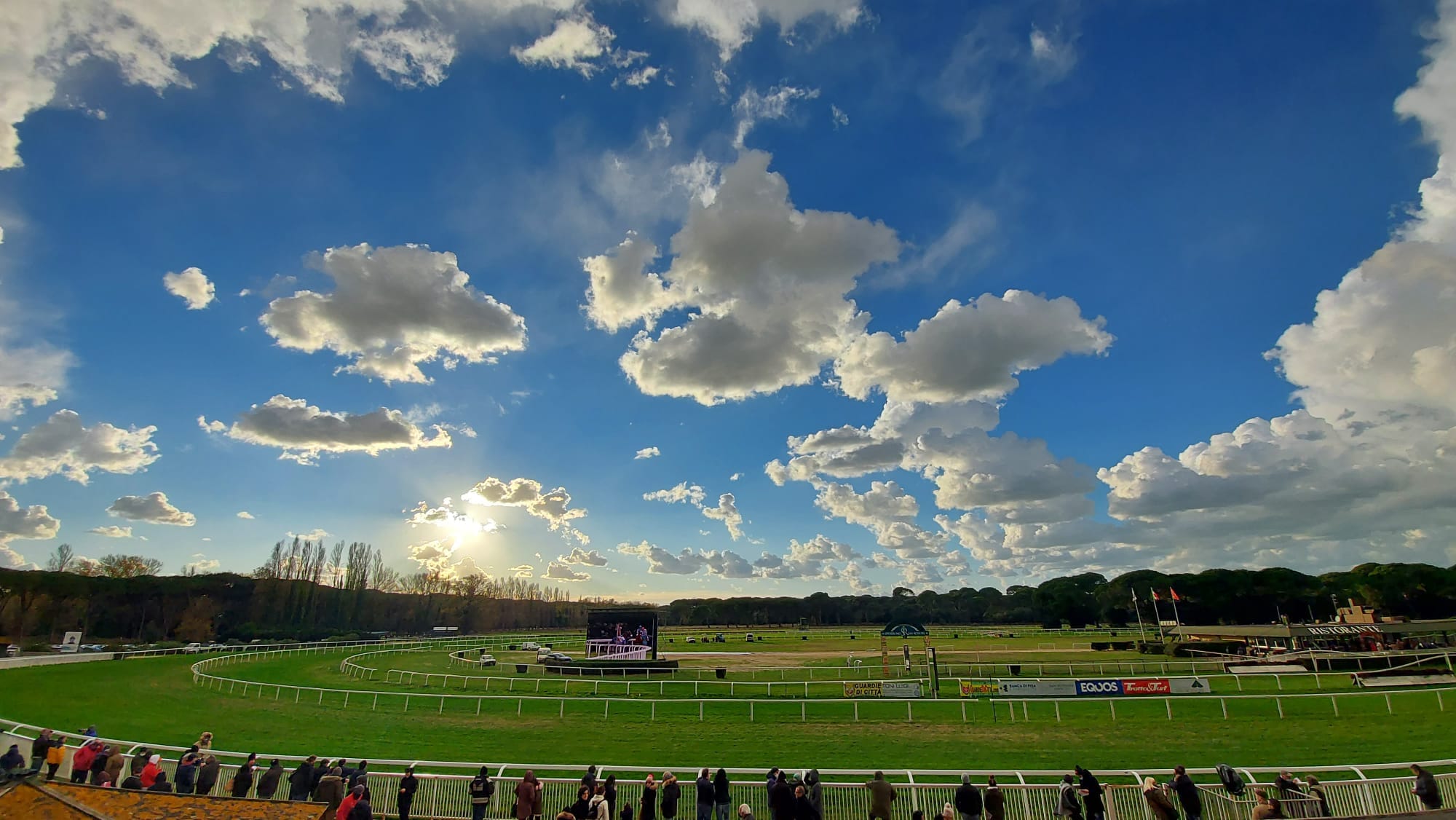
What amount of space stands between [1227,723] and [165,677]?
51381 millimetres

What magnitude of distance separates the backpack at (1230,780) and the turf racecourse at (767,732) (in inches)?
213

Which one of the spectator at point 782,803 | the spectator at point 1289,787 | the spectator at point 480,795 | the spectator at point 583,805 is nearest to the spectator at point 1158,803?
the spectator at point 1289,787

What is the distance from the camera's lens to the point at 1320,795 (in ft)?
Answer: 36.7

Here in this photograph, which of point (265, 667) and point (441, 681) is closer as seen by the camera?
point (441, 681)

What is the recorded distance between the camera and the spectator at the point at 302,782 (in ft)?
40.4

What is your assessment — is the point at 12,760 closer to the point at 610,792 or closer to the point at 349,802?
the point at 349,802

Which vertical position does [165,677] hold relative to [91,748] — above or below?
below

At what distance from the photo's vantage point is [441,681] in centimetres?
3691

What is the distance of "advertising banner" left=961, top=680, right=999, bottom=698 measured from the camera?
2658 centimetres

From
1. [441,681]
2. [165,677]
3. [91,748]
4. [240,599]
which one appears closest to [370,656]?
[165,677]

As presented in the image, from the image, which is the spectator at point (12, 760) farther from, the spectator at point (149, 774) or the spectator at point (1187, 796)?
the spectator at point (1187, 796)

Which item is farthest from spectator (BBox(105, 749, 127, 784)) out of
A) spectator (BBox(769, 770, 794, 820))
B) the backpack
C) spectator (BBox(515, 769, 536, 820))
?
the backpack

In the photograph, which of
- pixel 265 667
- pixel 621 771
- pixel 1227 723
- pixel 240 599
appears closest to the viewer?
pixel 621 771

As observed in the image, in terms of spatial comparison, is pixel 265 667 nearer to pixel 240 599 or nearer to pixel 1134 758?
pixel 1134 758
